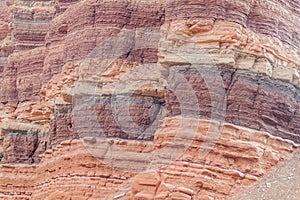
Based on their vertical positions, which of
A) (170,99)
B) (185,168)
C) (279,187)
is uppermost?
(170,99)

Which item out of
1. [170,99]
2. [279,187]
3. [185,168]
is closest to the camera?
[279,187]

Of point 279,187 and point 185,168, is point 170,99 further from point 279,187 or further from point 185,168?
point 279,187

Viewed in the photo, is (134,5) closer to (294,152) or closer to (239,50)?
(239,50)

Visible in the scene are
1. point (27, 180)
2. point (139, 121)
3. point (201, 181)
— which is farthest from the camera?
point (27, 180)

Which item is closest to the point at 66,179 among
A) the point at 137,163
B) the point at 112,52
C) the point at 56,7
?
the point at 137,163

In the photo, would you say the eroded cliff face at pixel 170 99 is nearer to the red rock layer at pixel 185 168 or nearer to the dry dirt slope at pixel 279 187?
the red rock layer at pixel 185 168

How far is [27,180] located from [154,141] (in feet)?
35.1

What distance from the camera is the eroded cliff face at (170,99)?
25.8 m

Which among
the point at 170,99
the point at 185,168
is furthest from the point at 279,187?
the point at 170,99

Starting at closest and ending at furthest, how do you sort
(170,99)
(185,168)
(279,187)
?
(279,187), (185,168), (170,99)

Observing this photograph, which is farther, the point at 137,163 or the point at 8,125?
the point at 8,125

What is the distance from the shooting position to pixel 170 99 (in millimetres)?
27234

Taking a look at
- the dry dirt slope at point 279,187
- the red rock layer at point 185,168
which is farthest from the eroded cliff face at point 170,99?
the dry dirt slope at point 279,187

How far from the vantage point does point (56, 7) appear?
1505 inches
